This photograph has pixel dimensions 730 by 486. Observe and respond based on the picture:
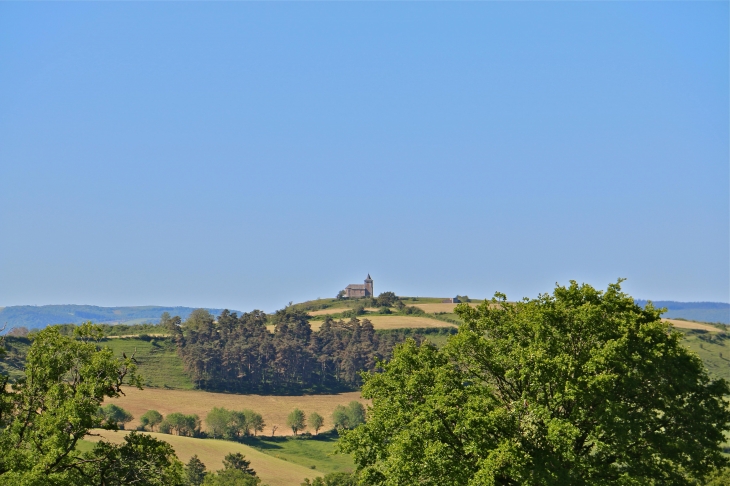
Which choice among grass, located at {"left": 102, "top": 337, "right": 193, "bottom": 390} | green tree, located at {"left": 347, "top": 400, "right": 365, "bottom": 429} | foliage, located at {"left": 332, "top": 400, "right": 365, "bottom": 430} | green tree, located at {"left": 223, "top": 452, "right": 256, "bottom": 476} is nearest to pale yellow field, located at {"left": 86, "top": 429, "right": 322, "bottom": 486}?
→ green tree, located at {"left": 223, "top": 452, "right": 256, "bottom": 476}

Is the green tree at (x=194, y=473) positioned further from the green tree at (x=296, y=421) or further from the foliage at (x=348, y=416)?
the foliage at (x=348, y=416)

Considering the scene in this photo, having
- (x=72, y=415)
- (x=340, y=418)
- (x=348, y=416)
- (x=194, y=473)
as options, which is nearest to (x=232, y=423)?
(x=340, y=418)

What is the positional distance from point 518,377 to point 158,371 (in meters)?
165

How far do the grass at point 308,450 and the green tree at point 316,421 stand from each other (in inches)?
93.7

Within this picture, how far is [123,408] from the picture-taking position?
145 metres

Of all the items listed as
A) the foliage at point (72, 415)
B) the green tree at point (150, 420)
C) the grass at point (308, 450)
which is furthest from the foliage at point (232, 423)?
the foliage at point (72, 415)

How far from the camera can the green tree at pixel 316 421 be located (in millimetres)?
153000

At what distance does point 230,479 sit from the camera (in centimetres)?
8088

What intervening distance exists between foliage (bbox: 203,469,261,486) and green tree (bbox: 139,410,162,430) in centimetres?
5913

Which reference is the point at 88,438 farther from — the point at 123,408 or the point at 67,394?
the point at 67,394

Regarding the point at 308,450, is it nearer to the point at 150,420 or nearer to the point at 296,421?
the point at 296,421

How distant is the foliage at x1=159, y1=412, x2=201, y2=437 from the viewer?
139 metres

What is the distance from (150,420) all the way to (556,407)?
118m

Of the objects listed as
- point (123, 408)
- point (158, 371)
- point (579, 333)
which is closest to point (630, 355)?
point (579, 333)
